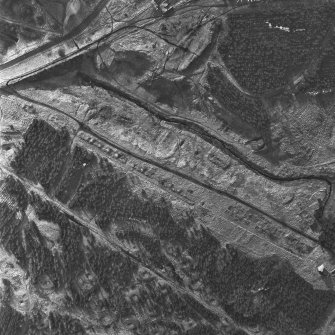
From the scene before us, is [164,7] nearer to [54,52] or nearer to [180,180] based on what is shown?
[54,52]

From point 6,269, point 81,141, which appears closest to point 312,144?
point 81,141

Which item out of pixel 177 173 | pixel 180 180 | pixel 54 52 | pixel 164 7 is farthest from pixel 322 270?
pixel 54 52

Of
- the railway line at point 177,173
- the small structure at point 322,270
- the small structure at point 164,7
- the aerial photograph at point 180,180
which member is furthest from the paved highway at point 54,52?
the small structure at point 322,270

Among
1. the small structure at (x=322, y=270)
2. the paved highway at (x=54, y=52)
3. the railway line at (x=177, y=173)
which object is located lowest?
the small structure at (x=322, y=270)

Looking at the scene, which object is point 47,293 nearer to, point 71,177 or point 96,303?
point 96,303

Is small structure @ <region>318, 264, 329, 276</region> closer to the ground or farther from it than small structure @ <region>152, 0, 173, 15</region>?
closer to the ground

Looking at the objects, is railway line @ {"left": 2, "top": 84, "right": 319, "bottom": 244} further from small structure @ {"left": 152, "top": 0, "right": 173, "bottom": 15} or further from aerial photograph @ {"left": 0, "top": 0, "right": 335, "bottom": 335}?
small structure @ {"left": 152, "top": 0, "right": 173, "bottom": 15}

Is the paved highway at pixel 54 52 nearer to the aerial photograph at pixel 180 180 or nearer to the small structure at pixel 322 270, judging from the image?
the aerial photograph at pixel 180 180

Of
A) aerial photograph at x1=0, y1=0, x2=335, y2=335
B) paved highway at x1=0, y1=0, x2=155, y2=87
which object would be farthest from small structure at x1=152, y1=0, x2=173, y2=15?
paved highway at x1=0, y1=0, x2=155, y2=87
